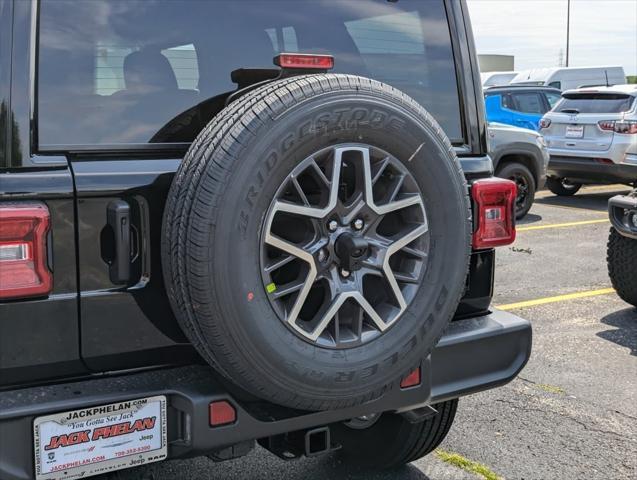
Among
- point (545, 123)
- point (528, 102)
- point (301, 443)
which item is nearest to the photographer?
point (301, 443)

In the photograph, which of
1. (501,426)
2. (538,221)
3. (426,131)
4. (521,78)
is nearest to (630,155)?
(538,221)

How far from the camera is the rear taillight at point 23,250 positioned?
1.96m

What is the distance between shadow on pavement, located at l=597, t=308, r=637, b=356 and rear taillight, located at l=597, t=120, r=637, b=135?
574cm

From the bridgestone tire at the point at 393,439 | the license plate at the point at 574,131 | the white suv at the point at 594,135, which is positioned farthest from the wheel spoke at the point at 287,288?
the license plate at the point at 574,131

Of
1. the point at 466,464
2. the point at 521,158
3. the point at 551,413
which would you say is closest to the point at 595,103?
the point at 521,158

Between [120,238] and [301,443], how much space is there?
0.89 m

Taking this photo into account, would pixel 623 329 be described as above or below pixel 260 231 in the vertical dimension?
below

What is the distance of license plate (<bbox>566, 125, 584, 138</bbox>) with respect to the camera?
1117 centimetres

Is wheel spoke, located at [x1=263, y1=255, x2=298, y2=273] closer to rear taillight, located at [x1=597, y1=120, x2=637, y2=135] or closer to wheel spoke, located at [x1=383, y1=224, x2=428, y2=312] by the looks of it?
wheel spoke, located at [x1=383, y1=224, x2=428, y2=312]

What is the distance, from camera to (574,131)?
1127 centimetres

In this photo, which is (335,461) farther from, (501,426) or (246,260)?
(246,260)

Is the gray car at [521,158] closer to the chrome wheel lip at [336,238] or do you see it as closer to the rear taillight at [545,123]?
the rear taillight at [545,123]

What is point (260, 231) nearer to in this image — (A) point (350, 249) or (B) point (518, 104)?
(A) point (350, 249)

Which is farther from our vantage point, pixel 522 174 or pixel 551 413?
pixel 522 174
